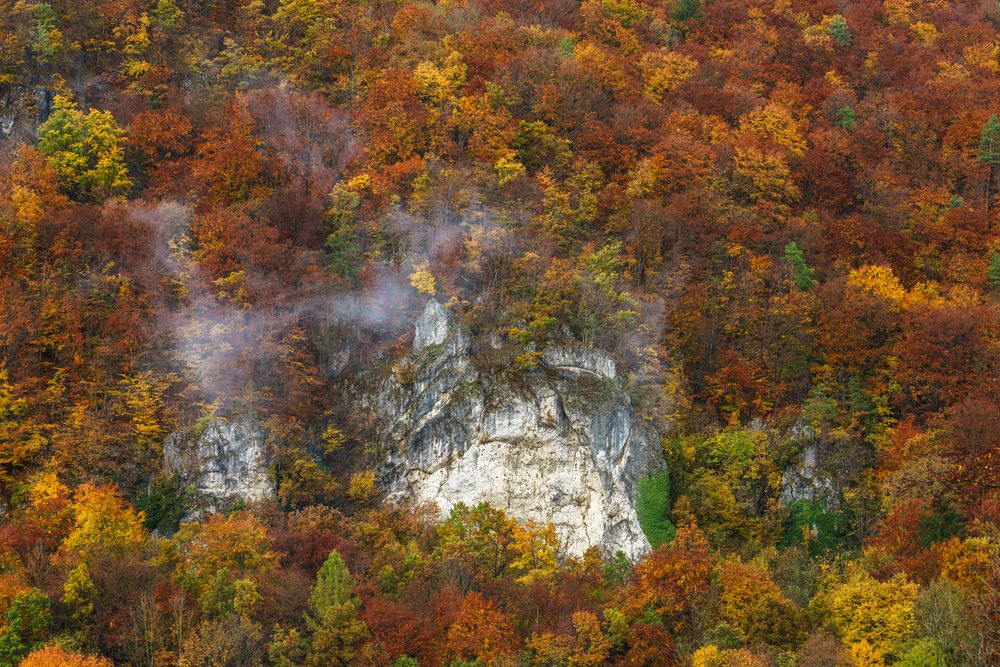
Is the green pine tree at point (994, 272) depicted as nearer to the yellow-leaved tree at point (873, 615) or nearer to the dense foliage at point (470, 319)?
the dense foliage at point (470, 319)

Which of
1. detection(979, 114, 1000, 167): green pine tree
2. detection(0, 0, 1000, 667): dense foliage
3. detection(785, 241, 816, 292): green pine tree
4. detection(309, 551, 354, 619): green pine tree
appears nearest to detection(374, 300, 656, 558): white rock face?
detection(0, 0, 1000, 667): dense foliage

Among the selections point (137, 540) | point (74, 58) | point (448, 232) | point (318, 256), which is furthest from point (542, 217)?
point (74, 58)

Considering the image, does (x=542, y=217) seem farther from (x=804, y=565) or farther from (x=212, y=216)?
(x=804, y=565)

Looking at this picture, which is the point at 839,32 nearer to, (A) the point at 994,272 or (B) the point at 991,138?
(B) the point at 991,138

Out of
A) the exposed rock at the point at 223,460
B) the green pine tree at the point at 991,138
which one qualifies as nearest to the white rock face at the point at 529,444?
the exposed rock at the point at 223,460

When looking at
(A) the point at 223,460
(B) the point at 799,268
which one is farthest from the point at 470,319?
(B) the point at 799,268

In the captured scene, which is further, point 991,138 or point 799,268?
point 991,138
